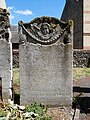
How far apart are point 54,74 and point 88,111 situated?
133 cm

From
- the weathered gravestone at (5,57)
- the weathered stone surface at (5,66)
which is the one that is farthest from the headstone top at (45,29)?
the weathered stone surface at (5,66)

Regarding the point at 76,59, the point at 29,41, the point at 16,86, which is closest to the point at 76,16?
the point at 76,59

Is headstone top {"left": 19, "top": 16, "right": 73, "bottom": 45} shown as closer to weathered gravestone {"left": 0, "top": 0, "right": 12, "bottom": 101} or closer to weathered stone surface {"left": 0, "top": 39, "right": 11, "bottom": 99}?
weathered gravestone {"left": 0, "top": 0, "right": 12, "bottom": 101}

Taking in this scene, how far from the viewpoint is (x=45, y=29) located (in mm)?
6789

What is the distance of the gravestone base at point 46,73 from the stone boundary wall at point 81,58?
34.0 feet

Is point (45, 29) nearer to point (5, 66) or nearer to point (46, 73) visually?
point (46, 73)

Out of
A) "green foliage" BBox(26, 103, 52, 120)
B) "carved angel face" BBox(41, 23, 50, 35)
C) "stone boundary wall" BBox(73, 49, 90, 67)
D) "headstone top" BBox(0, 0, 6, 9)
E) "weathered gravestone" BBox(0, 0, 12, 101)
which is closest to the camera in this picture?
"green foliage" BBox(26, 103, 52, 120)

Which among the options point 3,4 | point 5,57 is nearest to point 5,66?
point 5,57

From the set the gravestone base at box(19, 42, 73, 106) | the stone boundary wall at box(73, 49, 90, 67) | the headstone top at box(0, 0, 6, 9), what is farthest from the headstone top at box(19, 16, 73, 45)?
the headstone top at box(0, 0, 6, 9)

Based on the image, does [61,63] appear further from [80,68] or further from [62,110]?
[80,68]

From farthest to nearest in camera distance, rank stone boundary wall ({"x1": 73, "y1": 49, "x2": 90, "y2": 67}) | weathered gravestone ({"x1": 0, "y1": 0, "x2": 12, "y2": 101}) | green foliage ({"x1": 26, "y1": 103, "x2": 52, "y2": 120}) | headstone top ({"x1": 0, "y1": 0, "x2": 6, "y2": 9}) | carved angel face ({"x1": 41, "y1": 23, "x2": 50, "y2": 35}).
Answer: headstone top ({"x1": 0, "y1": 0, "x2": 6, "y2": 9}) < stone boundary wall ({"x1": 73, "y1": 49, "x2": 90, "y2": 67}) < weathered gravestone ({"x1": 0, "y1": 0, "x2": 12, "y2": 101}) < carved angel face ({"x1": 41, "y1": 23, "x2": 50, "y2": 35}) < green foliage ({"x1": 26, "y1": 103, "x2": 52, "y2": 120})

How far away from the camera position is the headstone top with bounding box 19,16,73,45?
22.3ft

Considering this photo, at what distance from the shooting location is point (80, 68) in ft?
55.0

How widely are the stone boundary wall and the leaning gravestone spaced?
1041 cm
